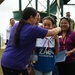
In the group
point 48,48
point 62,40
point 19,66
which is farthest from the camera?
point 62,40

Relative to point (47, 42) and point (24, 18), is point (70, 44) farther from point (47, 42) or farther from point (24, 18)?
point (24, 18)

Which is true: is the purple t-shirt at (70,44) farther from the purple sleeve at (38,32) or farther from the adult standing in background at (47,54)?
the purple sleeve at (38,32)

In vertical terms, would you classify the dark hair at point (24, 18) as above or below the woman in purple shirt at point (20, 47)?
above

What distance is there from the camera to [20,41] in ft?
16.5

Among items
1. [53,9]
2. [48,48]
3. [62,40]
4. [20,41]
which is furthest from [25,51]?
[53,9]

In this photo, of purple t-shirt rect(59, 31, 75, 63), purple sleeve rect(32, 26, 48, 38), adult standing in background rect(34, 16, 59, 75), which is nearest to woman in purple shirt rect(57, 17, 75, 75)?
purple t-shirt rect(59, 31, 75, 63)

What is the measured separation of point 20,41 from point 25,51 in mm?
157

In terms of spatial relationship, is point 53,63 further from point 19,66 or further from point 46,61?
point 19,66

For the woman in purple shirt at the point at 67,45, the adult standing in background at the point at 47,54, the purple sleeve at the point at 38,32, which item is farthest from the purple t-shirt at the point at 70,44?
the purple sleeve at the point at 38,32

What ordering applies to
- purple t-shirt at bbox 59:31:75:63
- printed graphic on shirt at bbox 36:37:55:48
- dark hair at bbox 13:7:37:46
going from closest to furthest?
dark hair at bbox 13:7:37:46 < printed graphic on shirt at bbox 36:37:55:48 < purple t-shirt at bbox 59:31:75:63

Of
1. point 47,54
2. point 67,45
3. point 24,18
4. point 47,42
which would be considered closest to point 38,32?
point 24,18

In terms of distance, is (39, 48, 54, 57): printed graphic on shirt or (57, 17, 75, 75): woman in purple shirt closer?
(39, 48, 54, 57): printed graphic on shirt

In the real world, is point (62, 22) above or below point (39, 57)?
above

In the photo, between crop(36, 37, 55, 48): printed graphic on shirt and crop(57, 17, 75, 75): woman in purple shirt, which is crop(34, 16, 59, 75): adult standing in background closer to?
crop(36, 37, 55, 48): printed graphic on shirt
